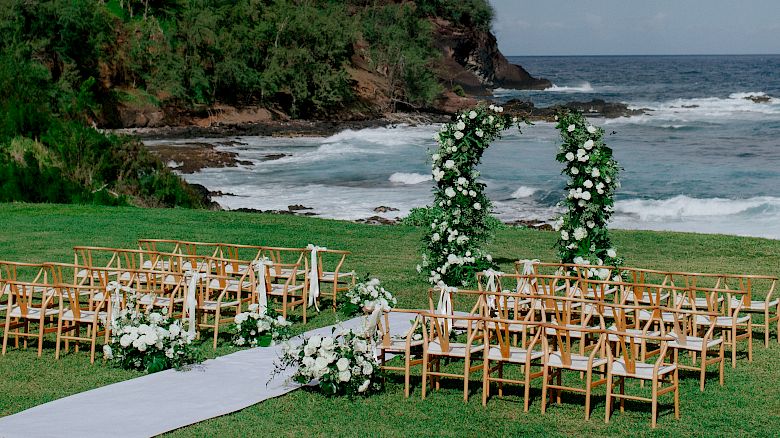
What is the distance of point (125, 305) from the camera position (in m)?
12.0

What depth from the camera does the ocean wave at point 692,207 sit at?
3338cm

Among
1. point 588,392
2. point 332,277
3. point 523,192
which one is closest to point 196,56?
point 523,192

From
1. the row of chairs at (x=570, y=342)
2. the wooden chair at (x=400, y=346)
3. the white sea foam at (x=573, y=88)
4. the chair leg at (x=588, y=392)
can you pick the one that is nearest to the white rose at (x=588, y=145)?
the row of chairs at (x=570, y=342)

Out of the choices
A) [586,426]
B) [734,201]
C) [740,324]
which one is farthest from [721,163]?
[586,426]

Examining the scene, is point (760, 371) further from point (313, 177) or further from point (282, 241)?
point (313, 177)

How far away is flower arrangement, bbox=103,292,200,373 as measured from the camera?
34.4 ft

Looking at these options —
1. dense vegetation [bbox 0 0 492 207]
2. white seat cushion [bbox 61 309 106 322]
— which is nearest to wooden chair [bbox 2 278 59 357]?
white seat cushion [bbox 61 309 106 322]

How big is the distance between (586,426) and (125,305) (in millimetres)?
5687

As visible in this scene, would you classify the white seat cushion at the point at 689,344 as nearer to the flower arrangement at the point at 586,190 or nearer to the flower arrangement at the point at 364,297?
the flower arrangement at the point at 364,297

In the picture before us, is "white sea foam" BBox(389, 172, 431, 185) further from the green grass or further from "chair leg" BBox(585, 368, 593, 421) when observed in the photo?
"chair leg" BBox(585, 368, 593, 421)

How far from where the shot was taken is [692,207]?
1372 inches

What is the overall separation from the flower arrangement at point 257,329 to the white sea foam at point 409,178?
29687mm

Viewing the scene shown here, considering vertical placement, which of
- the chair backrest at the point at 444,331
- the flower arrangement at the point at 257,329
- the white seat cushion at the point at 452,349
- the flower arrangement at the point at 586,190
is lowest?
the flower arrangement at the point at 257,329

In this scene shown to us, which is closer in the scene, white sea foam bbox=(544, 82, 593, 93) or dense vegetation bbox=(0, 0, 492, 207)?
dense vegetation bbox=(0, 0, 492, 207)
